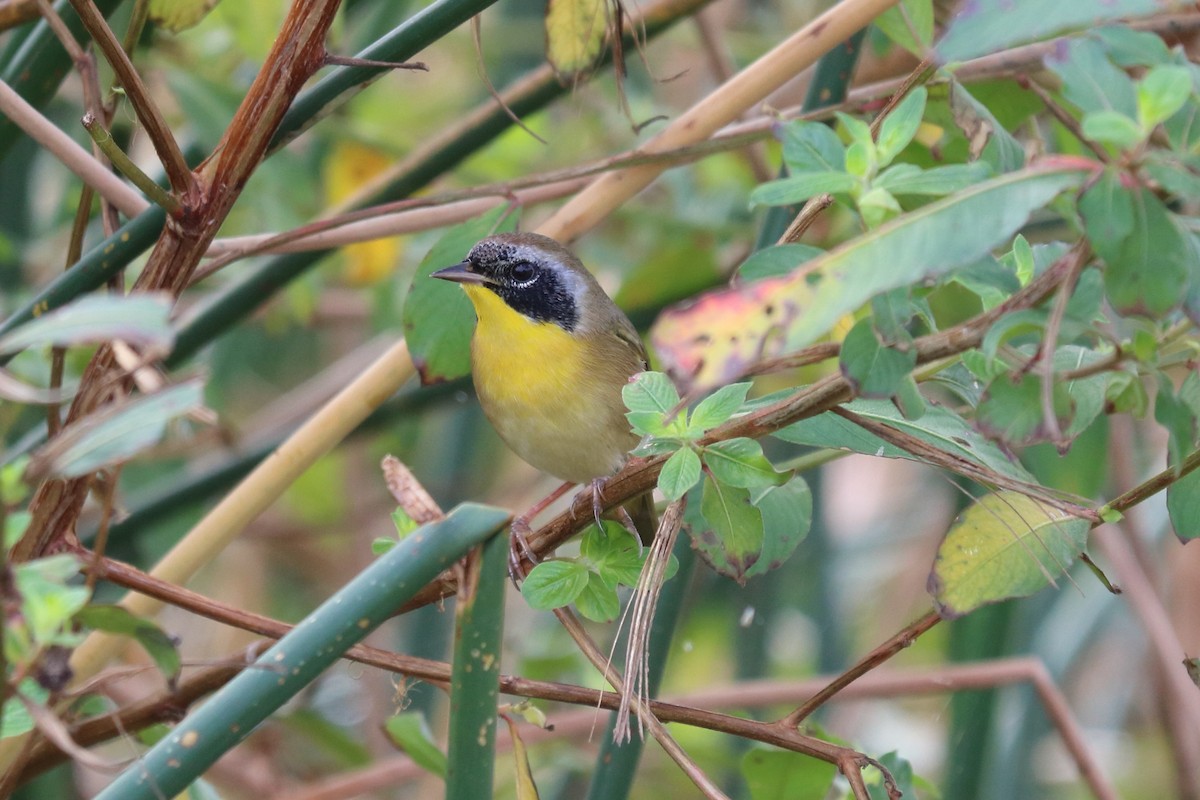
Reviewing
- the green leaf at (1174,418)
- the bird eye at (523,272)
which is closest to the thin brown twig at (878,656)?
the green leaf at (1174,418)

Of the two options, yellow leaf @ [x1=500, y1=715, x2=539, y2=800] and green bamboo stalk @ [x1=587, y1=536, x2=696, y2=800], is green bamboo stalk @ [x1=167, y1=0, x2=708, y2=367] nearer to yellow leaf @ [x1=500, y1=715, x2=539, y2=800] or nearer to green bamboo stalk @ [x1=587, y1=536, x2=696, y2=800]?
green bamboo stalk @ [x1=587, y1=536, x2=696, y2=800]

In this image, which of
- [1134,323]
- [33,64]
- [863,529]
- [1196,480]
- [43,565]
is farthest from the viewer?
[863,529]

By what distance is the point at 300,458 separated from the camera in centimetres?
115

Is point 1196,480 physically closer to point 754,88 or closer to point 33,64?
point 754,88

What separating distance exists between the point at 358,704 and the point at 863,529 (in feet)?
4.26

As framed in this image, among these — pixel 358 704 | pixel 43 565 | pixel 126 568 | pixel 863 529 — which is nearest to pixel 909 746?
pixel 863 529

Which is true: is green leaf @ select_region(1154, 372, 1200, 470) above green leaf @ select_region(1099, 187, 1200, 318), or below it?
below

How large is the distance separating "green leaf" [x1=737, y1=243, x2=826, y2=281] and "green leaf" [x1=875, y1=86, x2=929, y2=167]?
0.37 ft

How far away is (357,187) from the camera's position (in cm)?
216

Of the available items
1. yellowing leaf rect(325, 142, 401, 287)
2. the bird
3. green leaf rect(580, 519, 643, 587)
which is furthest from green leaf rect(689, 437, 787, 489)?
yellowing leaf rect(325, 142, 401, 287)

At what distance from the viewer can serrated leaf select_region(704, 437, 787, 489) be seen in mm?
791

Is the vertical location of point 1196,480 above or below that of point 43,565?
below

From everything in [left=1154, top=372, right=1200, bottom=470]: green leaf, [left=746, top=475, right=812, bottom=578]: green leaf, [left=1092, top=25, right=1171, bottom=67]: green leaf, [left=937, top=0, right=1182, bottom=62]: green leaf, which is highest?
[left=937, top=0, right=1182, bottom=62]: green leaf

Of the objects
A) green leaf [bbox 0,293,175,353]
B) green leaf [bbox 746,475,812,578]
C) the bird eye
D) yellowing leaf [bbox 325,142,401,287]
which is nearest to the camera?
green leaf [bbox 0,293,175,353]
